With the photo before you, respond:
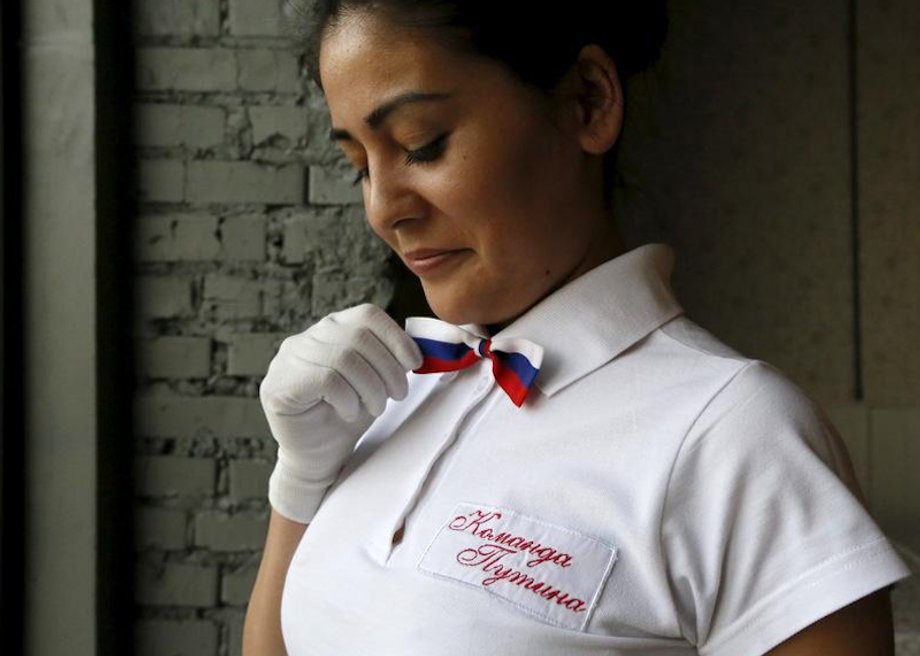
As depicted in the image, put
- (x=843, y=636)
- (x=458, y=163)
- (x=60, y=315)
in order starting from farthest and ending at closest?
(x=60, y=315), (x=458, y=163), (x=843, y=636)

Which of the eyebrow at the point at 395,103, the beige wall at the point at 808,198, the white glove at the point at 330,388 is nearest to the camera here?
the eyebrow at the point at 395,103

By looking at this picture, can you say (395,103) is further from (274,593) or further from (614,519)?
(274,593)

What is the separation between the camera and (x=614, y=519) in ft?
2.52

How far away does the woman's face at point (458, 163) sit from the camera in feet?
2.76

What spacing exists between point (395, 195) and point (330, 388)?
19 centimetres

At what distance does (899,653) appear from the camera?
6.32ft

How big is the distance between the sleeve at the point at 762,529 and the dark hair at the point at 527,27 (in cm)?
28

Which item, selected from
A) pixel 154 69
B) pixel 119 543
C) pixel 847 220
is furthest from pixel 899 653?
pixel 154 69

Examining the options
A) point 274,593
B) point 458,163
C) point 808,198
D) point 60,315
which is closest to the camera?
point 458,163

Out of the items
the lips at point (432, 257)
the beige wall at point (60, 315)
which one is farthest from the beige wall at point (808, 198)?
the lips at point (432, 257)

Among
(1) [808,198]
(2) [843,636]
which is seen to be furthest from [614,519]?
(1) [808,198]

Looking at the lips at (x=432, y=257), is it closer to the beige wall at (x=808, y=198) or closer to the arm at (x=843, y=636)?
the arm at (x=843, y=636)

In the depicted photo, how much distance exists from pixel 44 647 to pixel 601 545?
121cm

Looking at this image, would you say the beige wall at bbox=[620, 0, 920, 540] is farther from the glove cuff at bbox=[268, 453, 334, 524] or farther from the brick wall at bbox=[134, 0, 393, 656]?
the glove cuff at bbox=[268, 453, 334, 524]
